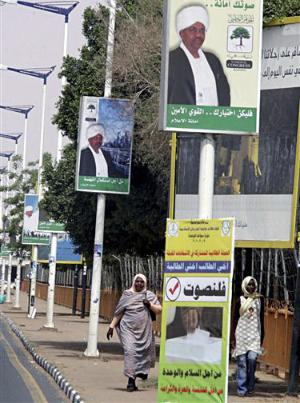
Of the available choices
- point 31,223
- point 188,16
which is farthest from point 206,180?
point 31,223

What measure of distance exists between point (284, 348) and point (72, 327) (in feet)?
79.1

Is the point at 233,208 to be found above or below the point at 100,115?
below

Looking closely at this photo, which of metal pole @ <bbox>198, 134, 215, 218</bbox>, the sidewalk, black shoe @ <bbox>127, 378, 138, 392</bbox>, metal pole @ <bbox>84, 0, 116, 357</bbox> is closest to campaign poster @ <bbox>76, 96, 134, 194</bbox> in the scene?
metal pole @ <bbox>84, 0, 116, 357</bbox>

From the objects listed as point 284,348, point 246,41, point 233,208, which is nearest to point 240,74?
point 246,41

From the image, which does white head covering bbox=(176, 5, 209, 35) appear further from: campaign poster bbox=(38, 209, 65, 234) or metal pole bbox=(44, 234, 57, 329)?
campaign poster bbox=(38, 209, 65, 234)

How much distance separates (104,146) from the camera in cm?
2488

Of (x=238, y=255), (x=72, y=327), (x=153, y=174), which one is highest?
(x=153, y=174)

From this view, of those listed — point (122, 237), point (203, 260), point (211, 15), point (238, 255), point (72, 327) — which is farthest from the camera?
point (72, 327)

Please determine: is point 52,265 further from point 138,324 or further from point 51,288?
point 138,324

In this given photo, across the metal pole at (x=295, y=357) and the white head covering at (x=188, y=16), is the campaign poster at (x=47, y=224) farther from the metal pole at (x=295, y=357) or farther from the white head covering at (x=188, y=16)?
the white head covering at (x=188, y=16)

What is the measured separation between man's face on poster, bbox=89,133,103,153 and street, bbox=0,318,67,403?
460 centimetres

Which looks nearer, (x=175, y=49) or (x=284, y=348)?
(x=175, y=49)

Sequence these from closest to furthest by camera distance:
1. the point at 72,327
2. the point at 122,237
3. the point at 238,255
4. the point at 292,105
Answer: the point at 292,105
the point at 238,255
the point at 122,237
the point at 72,327

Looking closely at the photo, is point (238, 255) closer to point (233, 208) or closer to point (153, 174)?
point (153, 174)
